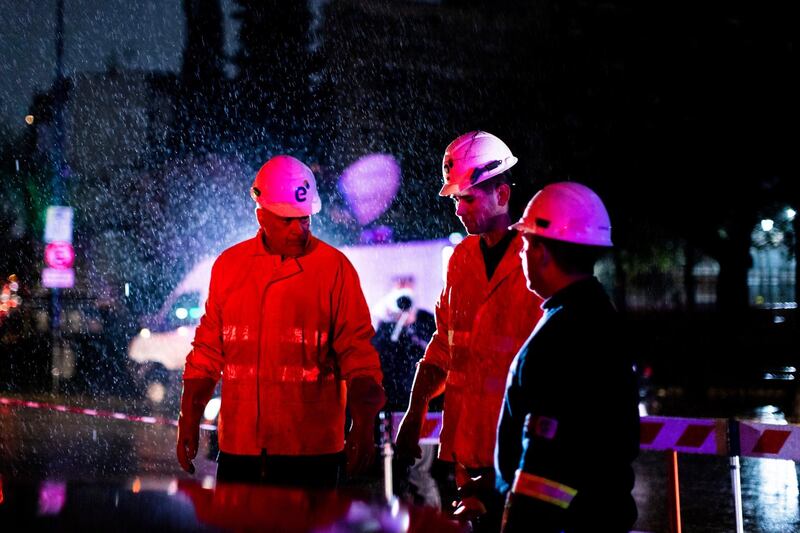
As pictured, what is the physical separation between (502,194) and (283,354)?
1.24 meters

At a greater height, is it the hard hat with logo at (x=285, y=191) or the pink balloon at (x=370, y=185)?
the pink balloon at (x=370, y=185)

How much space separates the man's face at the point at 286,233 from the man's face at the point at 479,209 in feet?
2.86

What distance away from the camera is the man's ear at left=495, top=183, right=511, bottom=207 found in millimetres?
4645

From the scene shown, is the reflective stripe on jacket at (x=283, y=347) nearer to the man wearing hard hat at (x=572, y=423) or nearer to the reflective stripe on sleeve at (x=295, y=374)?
the reflective stripe on sleeve at (x=295, y=374)

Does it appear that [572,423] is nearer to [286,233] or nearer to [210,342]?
[286,233]

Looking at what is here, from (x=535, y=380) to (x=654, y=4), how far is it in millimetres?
25128

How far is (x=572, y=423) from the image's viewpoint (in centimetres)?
283

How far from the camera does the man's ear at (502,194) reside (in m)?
4.64

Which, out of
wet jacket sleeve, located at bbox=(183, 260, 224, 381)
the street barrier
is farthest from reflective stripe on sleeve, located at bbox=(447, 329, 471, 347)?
the street barrier

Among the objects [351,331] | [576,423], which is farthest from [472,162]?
[576,423]

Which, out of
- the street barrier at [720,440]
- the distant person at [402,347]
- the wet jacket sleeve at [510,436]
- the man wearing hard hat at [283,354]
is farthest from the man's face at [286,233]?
the distant person at [402,347]

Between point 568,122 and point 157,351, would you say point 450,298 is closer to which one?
point 157,351

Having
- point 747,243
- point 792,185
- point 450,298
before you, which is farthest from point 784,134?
point 450,298

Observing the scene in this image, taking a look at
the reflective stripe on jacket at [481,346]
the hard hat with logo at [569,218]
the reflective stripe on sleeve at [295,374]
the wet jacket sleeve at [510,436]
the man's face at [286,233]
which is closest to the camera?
the wet jacket sleeve at [510,436]
